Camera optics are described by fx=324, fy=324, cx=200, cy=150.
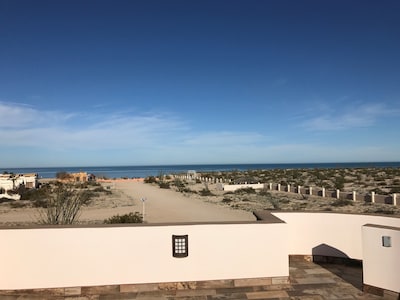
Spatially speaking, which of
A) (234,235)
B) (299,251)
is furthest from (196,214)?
(234,235)

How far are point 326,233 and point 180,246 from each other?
3.22 meters

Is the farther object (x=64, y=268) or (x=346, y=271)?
(x=346, y=271)

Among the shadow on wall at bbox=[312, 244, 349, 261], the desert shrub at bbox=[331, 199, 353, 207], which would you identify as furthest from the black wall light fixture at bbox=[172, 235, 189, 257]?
the desert shrub at bbox=[331, 199, 353, 207]

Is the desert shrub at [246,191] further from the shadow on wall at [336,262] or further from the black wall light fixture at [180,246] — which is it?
the black wall light fixture at [180,246]

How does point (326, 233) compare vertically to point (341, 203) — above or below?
above

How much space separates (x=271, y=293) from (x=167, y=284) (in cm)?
170

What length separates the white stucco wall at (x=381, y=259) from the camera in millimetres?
4836

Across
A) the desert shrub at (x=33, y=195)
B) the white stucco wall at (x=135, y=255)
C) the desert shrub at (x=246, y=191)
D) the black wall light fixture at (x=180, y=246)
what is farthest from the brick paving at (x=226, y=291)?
the desert shrub at (x=246, y=191)

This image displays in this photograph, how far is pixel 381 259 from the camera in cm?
498

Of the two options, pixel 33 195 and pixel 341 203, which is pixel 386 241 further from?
pixel 33 195

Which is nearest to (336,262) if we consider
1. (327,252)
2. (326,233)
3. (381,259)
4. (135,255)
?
(327,252)

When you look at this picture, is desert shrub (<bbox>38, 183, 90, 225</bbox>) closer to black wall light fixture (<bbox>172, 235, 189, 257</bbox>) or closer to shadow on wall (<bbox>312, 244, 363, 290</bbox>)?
black wall light fixture (<bbox>172, 235, 189, 257</bbox>)

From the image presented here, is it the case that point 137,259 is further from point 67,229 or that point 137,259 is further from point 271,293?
point 271,293

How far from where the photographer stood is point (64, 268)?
17.4 feet
